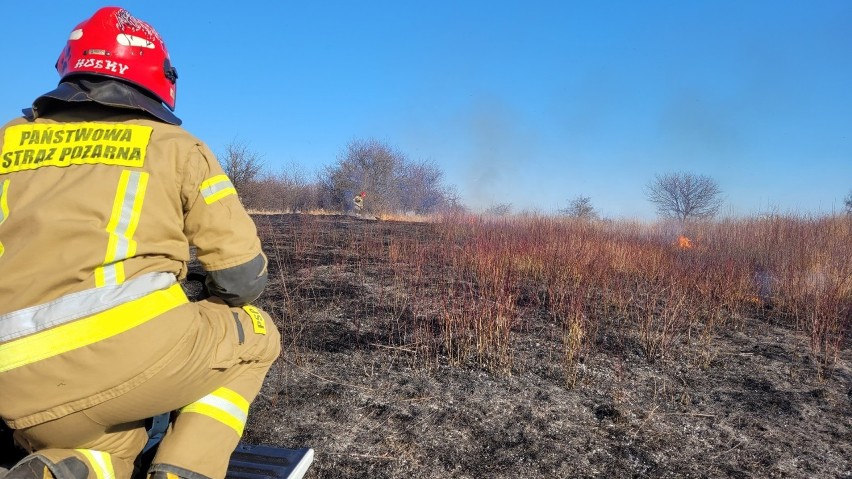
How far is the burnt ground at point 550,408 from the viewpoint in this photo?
2.55 meters

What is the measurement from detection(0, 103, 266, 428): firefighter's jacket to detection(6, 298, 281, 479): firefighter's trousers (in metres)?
0.06

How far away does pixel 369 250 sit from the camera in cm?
866

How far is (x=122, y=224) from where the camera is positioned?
4.62 ft

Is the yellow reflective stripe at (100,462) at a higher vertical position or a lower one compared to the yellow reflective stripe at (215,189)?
lower

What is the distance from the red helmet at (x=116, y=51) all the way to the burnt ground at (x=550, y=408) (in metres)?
1.89

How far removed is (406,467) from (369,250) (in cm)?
632

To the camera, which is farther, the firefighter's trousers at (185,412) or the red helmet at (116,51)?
the red helmet at (116,51)

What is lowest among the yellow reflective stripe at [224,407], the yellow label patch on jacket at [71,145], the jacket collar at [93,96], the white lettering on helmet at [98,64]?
the yellow reflective stripe at [224,407]

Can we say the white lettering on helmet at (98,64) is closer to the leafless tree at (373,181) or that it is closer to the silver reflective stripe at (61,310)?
the silver reflective stripe at (61,310)

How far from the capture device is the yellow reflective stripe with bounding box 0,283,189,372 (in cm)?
127

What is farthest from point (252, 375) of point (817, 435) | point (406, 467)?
point (817, 435)

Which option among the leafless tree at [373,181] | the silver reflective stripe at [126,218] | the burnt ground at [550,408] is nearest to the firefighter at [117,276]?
the silver reflective stripe at [126,218]

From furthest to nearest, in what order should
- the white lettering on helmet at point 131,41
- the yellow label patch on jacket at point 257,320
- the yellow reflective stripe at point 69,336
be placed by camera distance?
the yellow label patch on jacket at point 257,320
the white lettering on helmet at point 131,41
the yellow reflective stripe at point 69,336

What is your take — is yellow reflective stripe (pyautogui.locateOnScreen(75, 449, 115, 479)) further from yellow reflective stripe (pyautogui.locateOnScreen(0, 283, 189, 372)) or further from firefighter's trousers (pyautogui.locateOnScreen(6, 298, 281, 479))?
yellow reflective stripe (pyautogui.locateOnScreen(0, 283, 189, 372))
